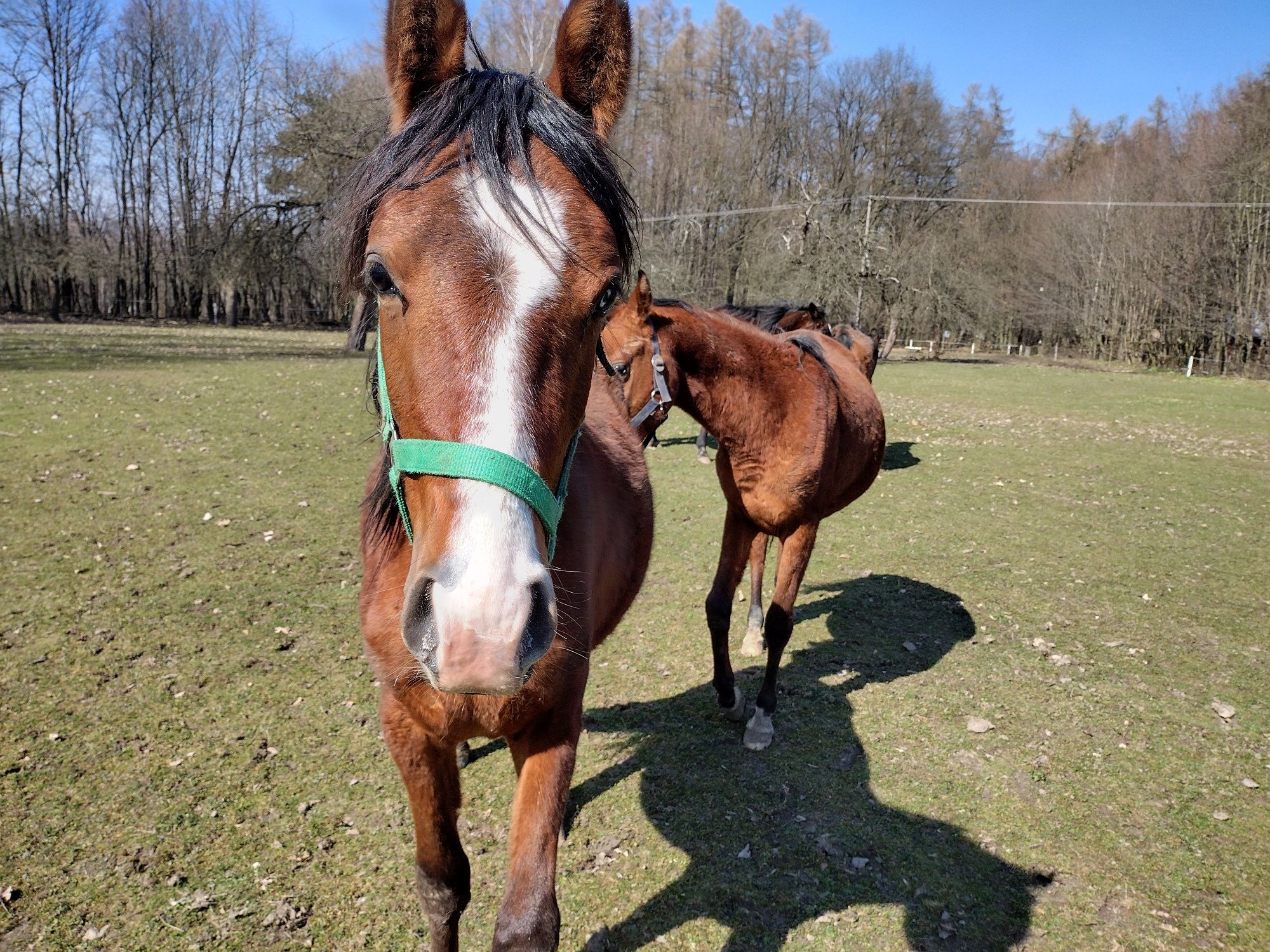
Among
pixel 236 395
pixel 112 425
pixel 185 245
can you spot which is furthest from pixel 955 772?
pixel 185 245

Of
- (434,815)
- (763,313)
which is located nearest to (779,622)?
(434,815)

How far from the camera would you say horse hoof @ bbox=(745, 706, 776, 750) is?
411 centimetres

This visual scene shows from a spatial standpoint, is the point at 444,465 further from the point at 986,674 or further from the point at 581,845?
the point at 986,674

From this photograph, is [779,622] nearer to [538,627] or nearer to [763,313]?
[538,627]

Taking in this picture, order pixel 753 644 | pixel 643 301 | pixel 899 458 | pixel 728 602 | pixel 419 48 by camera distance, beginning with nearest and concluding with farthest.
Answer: pixel 419 48
pixel 643 301
pixel 728 602
pixel 753 644
pixel 899 458

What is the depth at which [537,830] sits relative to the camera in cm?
195

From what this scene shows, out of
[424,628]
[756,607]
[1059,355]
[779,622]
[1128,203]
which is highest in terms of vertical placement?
[1128,203]

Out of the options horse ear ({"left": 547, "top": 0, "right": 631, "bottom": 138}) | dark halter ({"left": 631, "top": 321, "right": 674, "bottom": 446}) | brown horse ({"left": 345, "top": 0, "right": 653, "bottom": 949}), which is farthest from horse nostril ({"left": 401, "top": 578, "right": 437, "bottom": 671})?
dark halter ({"left": 631, "top": 321, "right": 674, "bottom": 446})

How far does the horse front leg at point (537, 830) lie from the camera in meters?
1.89

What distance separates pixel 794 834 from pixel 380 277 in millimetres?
3153

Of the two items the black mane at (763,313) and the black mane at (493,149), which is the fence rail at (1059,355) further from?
the black mane at (493,149)

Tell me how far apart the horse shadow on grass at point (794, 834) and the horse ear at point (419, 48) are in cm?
300

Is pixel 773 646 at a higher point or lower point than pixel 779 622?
lower

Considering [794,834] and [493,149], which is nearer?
[493,149]
